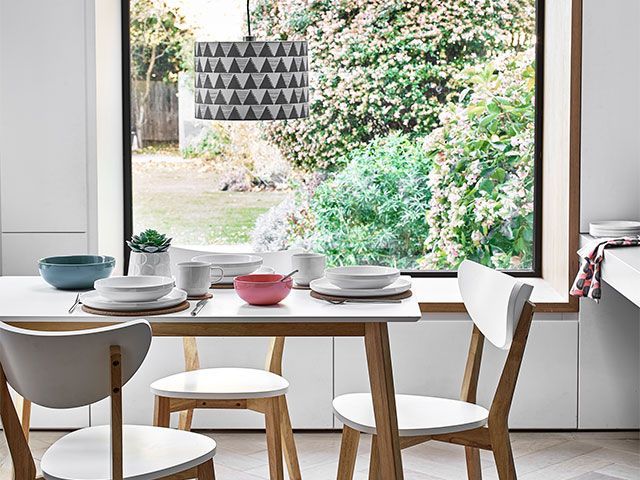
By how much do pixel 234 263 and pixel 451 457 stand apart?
1202mm

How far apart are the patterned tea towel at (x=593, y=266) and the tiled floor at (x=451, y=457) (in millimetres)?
591

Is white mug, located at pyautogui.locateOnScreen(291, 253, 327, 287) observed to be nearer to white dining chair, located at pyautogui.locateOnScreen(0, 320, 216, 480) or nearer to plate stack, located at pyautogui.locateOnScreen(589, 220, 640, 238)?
white dining chair, located at pyautogui.locateOnScreen(0, 320, 216, 480)

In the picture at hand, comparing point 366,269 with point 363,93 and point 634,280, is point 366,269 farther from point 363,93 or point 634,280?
point 363,93

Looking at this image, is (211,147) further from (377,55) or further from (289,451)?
(289,451)

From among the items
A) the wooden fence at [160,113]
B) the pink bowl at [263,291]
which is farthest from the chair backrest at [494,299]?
the wooden fence at [160,113]

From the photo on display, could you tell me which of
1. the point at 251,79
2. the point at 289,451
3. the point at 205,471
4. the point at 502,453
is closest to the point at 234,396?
the point at 289,451

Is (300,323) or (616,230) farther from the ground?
(616,230)

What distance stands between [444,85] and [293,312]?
1992 millimetres

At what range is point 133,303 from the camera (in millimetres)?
2678

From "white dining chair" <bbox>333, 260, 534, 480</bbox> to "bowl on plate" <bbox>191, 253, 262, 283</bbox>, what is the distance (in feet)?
1.59

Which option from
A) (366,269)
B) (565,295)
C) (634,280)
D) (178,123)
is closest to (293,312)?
(366,269)

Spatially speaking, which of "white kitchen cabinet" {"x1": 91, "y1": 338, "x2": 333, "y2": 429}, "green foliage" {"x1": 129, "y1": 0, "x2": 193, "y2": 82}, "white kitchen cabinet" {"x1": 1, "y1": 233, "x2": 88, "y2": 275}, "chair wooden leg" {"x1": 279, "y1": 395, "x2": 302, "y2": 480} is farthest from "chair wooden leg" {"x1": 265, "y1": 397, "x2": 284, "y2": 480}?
"green foliage" {"x1": 129, "y1": 0, "x2": 193, "y2": 82}

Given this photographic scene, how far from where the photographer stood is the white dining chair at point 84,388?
2223 millimetres

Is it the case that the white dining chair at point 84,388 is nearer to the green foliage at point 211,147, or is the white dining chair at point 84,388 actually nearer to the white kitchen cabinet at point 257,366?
the white kitchen cabinet at point 257,366
